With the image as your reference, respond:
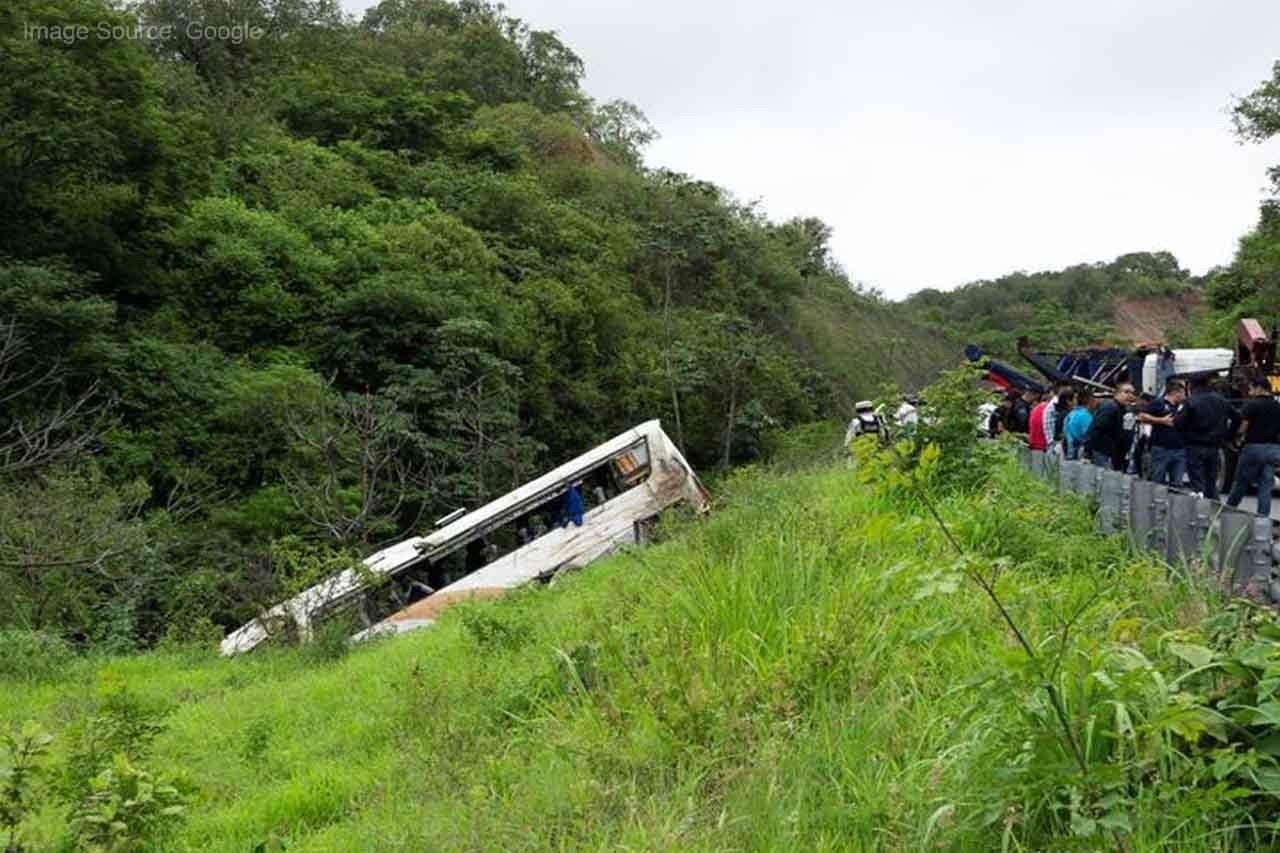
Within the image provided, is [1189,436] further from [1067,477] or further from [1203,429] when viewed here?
[1067,477]

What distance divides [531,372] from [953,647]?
24.0 m

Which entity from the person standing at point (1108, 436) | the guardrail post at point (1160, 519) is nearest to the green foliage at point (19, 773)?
the guardrail post at point (1160, 519)

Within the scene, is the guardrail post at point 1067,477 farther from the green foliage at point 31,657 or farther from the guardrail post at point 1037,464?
the green foliage at point 31,657

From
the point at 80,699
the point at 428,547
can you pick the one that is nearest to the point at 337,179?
the point at 428,547

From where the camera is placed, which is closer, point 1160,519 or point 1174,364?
point 1160,519

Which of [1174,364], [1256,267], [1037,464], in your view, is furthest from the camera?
[1256,267]

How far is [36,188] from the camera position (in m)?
20.9

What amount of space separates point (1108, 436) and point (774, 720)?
871cm

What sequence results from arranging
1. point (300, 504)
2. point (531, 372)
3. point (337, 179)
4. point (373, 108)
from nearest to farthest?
1. point (300, 504)
2. point (531, 372)
3. point (337, 179)
4. point (373, 108)

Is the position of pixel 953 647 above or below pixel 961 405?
below

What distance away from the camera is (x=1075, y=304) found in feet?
253

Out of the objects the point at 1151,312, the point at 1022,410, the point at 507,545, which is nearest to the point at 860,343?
the point at 1022,410

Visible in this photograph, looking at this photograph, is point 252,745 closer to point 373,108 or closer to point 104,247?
point 104,247

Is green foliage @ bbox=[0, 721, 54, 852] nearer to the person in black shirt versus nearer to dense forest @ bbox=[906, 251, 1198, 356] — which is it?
the person in black shirt
